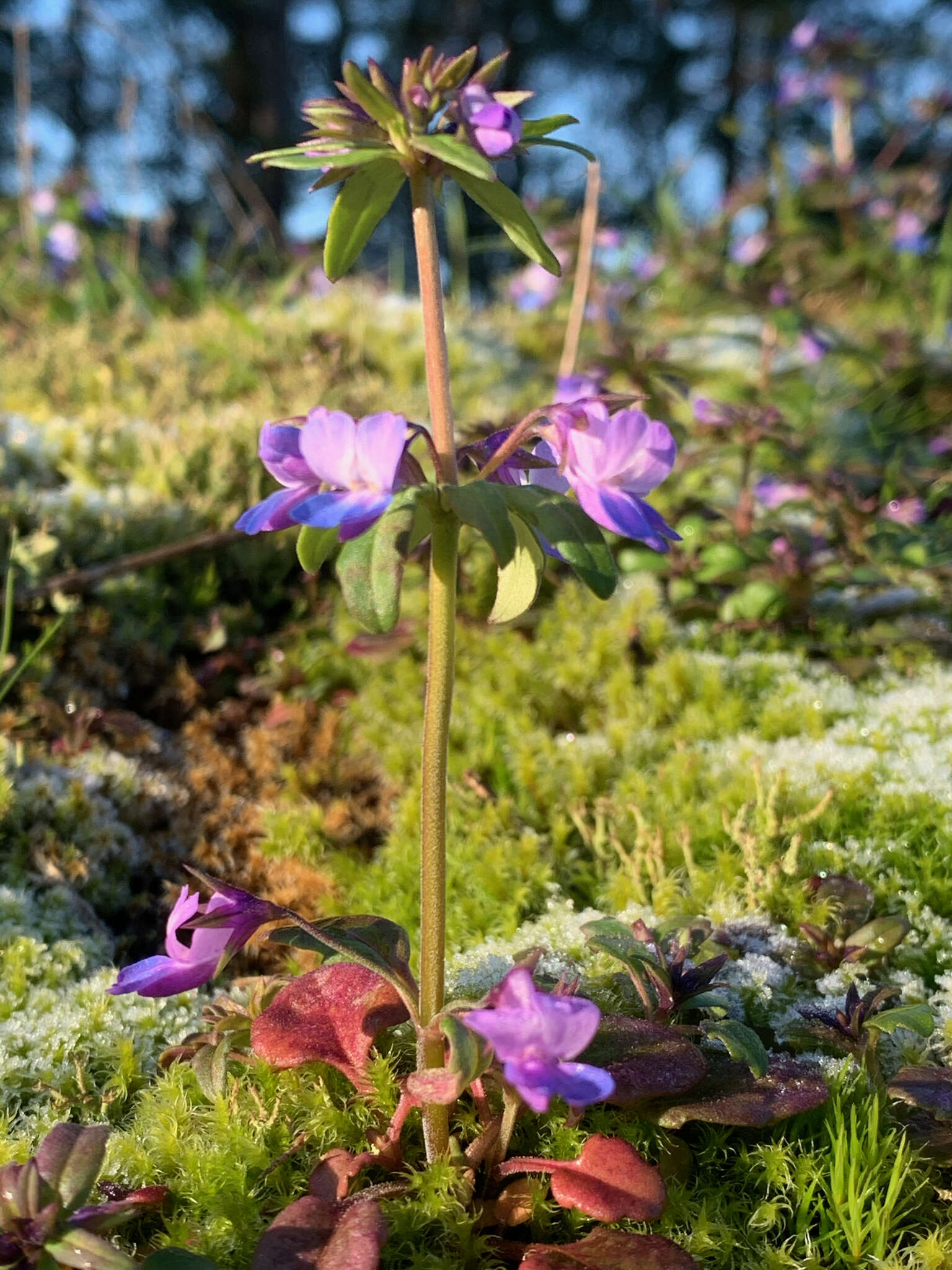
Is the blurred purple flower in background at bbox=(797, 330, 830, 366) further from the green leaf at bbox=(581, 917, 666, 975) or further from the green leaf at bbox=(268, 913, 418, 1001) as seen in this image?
the green leaf at bbox=(268, 913, 418, 1001)

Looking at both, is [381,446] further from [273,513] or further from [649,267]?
[649,267]

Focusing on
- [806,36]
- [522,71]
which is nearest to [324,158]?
[806,36]

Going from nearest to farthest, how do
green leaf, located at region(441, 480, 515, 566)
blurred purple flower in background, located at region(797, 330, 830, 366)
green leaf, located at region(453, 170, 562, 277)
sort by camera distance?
green leaf, located at region(441, 480, 515, 566) < green leaf, located at region(453, 170, 562, 277) < blurred purple flower in background, located at region(797, 330, 830, 366)

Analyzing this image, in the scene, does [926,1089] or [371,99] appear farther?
[926,1089]

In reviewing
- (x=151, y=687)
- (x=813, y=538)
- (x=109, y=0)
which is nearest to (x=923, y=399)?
→ (x=813, y=538)

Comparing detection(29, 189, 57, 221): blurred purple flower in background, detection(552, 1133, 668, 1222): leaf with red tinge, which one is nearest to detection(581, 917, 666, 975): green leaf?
detection(552, 1133, 668, 1222): leaf with red tinge

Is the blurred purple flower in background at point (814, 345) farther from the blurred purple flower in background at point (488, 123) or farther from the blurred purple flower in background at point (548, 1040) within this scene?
the blurred purple flower in background at point (548, 1040)

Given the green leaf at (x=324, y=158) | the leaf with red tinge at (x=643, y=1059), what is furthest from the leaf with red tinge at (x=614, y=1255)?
the green leaf at (x=324, y=158)
